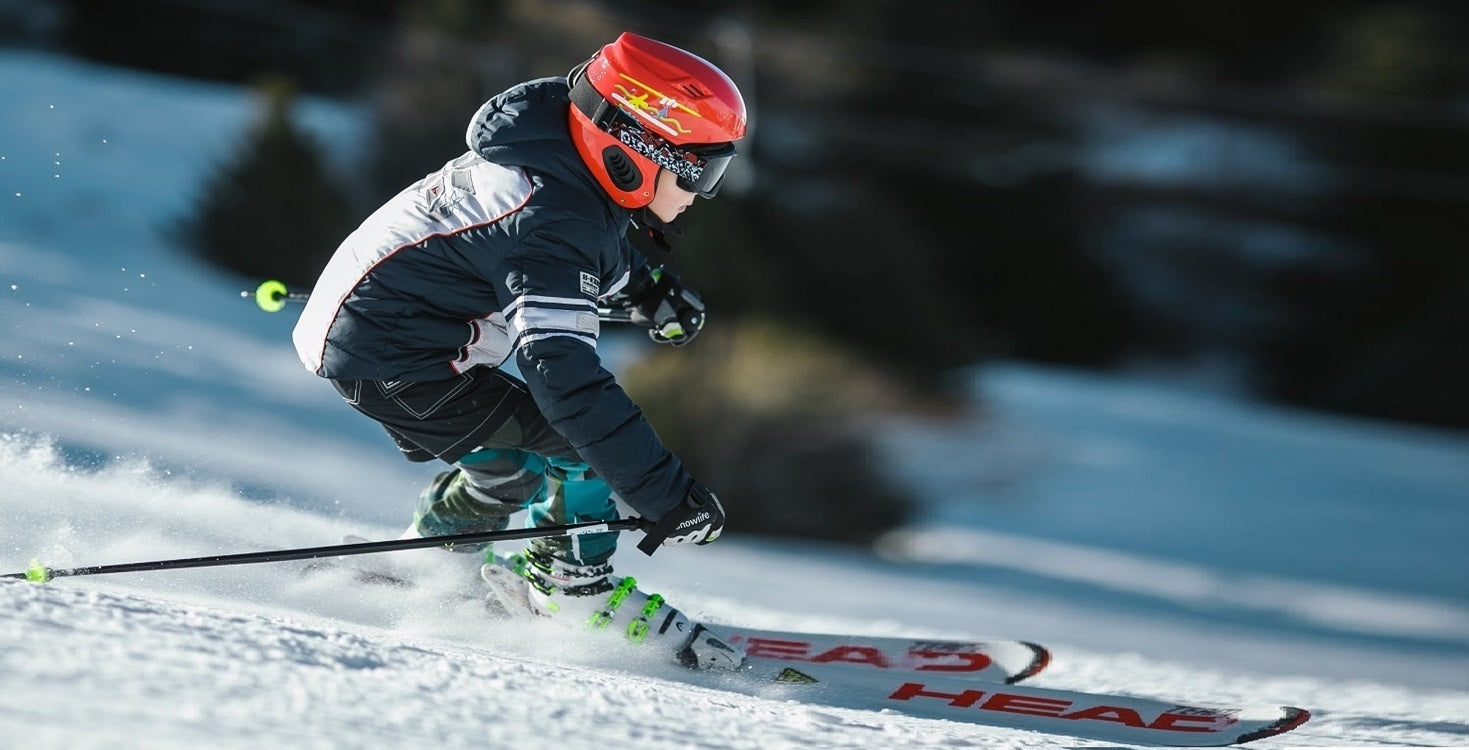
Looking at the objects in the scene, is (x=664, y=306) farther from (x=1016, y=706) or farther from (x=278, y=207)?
(x=278, y=207)

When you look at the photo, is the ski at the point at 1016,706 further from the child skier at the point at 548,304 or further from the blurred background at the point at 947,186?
the blurred background at the point at 947,186

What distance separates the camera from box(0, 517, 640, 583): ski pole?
3.20m

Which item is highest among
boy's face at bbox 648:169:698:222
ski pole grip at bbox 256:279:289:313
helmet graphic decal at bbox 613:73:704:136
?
helmet graphic decal at bbox 613:73:704:136

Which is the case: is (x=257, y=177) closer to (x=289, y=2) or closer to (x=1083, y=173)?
(x=289, y=2)

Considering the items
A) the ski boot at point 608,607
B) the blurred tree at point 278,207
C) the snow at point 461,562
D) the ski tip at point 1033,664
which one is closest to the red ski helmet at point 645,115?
the ski boot at point 608,607

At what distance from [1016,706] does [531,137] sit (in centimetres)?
199

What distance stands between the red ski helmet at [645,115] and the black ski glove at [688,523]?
76 cm

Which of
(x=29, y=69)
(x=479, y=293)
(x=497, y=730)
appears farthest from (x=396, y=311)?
(x=29, y=69)

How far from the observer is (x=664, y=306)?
416 centimetres

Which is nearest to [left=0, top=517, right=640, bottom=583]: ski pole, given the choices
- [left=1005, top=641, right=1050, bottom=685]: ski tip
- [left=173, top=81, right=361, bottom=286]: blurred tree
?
[left=1005, top=641, right=1050, bottom=685]: ski tip

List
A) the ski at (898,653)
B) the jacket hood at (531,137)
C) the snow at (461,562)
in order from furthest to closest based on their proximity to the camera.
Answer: the ski at (898,653) → the jacket hood at (531,137) → the snow at (461,562)

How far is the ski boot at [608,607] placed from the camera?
3.67 metres

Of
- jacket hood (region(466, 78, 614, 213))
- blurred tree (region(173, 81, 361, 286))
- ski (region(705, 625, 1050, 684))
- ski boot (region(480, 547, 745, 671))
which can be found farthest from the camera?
blurred tree (region(173, 81, 361, 286))

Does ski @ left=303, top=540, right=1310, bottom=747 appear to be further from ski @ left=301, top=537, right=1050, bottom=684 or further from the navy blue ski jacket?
the navy blue ski jacket
